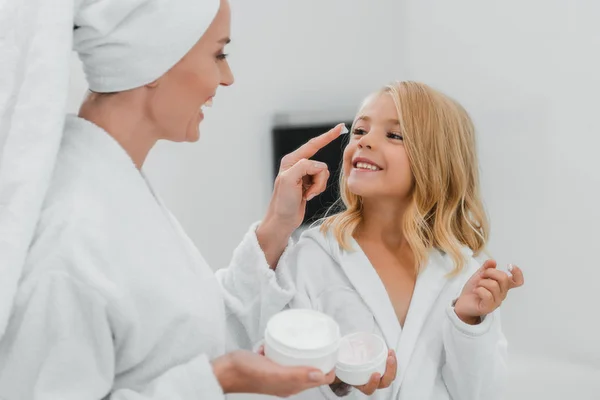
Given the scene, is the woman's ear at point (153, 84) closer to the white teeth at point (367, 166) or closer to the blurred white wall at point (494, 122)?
the white teeth at point (367, 166)

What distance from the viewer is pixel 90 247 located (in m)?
0.53

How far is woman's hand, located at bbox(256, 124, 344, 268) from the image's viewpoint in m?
0.89

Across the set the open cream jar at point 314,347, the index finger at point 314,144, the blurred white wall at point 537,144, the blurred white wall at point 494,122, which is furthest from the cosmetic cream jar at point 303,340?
the blurred white wall at point 537,144

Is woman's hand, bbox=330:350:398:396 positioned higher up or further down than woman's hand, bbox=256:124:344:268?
further down

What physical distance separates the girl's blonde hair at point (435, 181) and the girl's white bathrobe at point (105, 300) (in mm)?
439

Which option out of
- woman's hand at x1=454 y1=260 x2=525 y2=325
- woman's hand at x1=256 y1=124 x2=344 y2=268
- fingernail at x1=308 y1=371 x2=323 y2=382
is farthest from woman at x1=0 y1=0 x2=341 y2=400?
woman's hand at x1=454 y1=260 x2=525 y2=325

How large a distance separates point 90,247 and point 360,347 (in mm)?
393

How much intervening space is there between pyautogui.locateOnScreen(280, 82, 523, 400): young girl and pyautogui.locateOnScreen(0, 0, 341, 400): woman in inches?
12.4

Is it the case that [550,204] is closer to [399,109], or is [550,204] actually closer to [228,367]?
[399,109]

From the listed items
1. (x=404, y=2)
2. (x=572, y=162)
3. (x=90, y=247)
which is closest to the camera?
(x=90, y=247)

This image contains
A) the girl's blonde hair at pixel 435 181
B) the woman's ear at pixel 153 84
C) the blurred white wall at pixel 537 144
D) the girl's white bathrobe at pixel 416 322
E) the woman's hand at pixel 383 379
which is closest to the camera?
the woman's ear at pixel 153 84

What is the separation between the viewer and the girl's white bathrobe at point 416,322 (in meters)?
0.87

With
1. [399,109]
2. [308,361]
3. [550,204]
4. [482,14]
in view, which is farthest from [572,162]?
[308,361]

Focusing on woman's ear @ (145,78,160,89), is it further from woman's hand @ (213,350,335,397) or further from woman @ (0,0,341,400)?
woman's hand @ (213,350,335,397)
